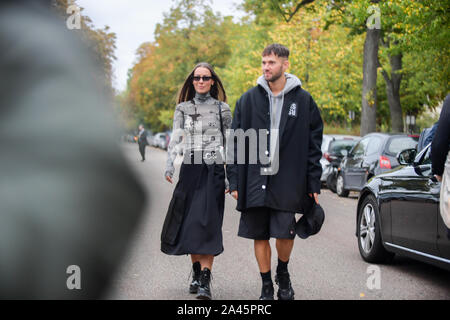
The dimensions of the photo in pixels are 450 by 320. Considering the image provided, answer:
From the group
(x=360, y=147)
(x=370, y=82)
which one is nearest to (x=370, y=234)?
(x=360, y=147)

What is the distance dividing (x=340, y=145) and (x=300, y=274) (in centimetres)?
1315

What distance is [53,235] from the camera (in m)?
5.82

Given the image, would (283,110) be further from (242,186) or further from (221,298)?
(221,298)

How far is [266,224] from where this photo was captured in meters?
5.23

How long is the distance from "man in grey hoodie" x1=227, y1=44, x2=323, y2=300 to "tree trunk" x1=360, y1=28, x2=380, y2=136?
16038 millimetres

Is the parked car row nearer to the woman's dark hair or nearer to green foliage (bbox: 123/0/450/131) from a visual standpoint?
the woman's dark hair

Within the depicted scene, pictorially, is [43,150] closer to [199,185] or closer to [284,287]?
[199,185]

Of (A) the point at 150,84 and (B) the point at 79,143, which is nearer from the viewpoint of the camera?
(B) the point at 79,143

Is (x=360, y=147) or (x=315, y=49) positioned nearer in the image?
(x=360, y=147)

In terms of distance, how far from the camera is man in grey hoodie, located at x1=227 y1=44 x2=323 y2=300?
5.11m

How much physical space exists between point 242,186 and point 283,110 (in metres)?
0.67

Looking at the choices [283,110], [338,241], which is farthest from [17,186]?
[338,241]

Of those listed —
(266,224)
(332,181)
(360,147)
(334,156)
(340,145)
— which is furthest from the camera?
(340,145)

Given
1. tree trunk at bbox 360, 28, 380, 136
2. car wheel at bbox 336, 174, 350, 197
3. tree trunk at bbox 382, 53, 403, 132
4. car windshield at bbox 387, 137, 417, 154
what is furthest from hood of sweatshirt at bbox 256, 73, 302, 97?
tree trunk at bbox 382, 53, 403, 132
